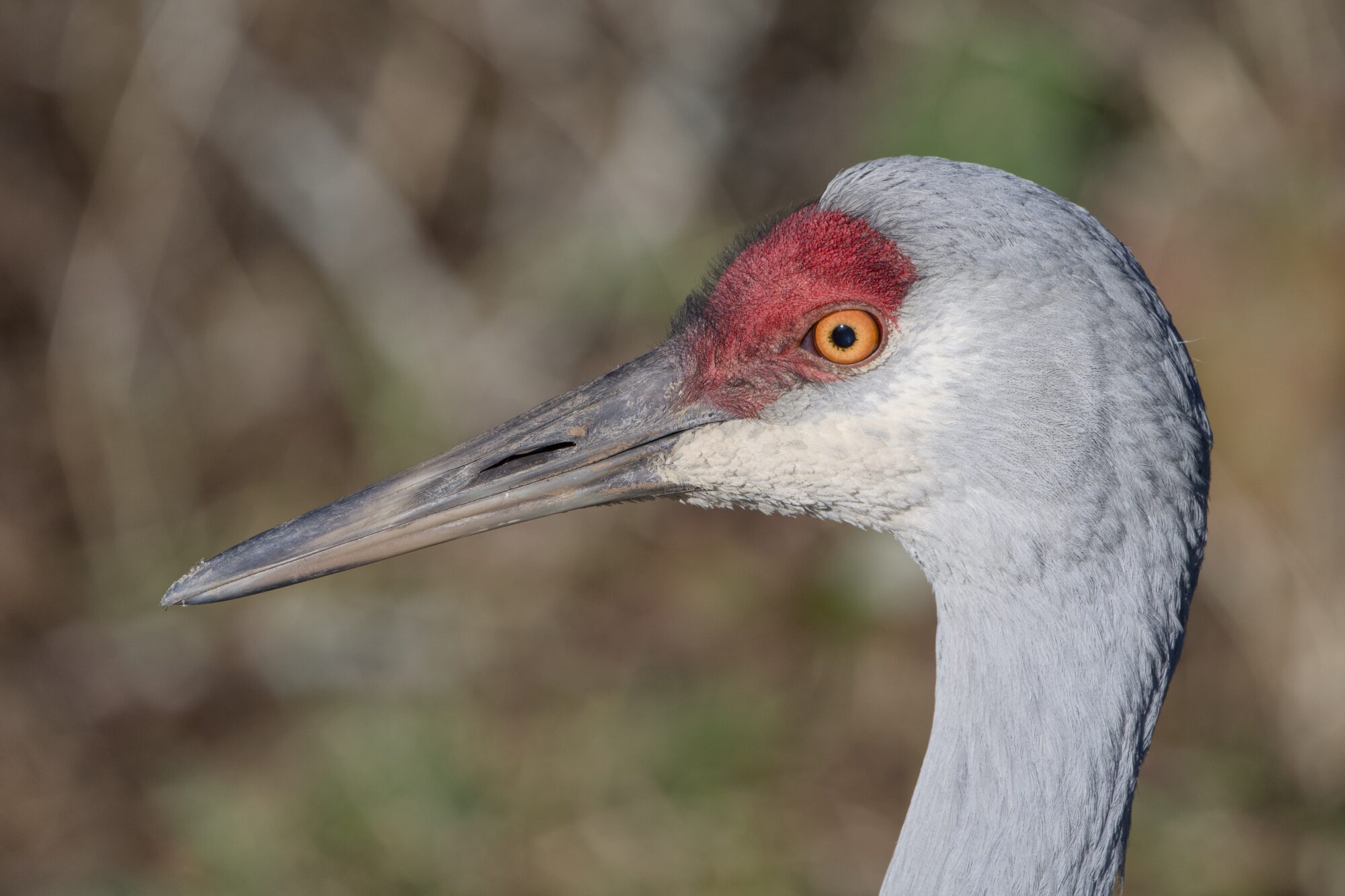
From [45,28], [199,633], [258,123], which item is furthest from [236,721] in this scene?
[45,28]

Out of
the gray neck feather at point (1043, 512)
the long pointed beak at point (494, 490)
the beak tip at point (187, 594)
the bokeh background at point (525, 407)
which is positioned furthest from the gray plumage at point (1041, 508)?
the bokeh background at point (525, 407)

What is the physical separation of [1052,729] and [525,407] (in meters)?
3.92

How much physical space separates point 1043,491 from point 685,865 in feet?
9.34

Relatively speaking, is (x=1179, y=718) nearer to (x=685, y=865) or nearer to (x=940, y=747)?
(x=685, y=865)

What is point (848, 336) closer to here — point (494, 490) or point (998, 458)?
point (998, 458)

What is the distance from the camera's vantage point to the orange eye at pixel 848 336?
1.93m

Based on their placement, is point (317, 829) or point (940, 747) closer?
point (940, 747)

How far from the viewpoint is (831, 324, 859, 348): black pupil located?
Answer: 1.95 meters

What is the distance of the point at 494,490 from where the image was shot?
7.20 feet

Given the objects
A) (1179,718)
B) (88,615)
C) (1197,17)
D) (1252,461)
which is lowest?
(88,615)

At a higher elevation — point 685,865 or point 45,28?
point 45,28

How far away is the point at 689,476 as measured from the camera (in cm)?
214

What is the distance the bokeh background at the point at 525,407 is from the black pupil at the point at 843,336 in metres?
2.83

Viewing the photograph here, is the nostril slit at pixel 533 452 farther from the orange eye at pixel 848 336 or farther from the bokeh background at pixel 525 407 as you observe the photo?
the bokeh background at pixel 525 407
